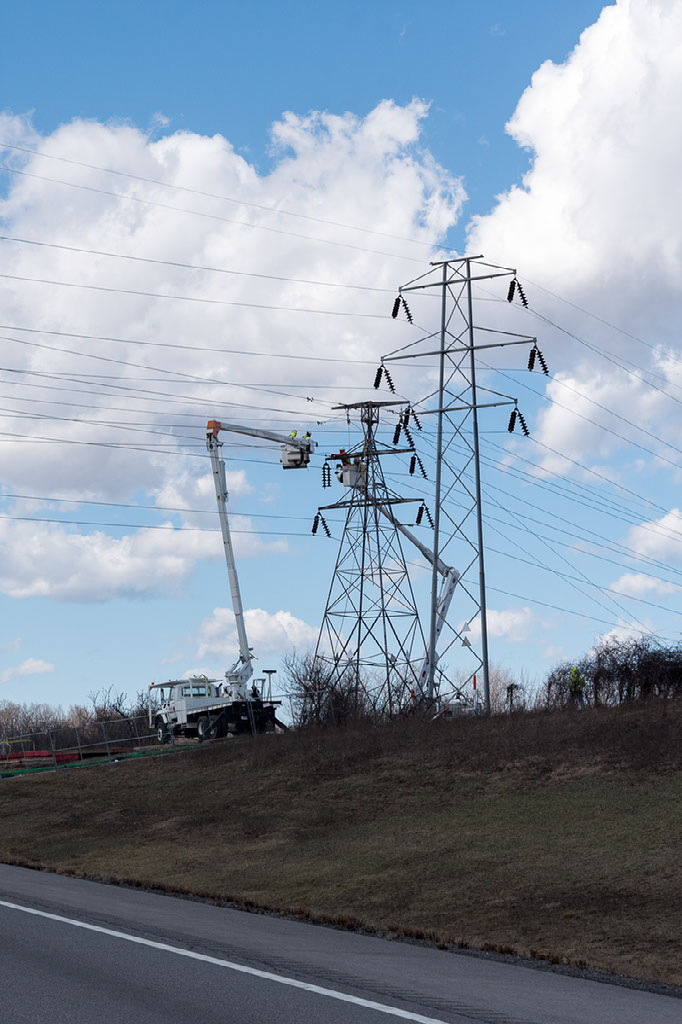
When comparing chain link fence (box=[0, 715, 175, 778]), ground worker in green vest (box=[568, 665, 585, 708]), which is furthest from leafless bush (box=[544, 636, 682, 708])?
chain link fence (box=[0, 715, 175, 778])

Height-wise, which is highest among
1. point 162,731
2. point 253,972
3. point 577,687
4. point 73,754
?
point 577,687

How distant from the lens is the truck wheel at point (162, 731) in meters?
55.7

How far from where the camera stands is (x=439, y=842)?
25.0 metres

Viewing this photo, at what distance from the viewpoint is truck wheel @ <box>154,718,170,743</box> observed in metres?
55.7

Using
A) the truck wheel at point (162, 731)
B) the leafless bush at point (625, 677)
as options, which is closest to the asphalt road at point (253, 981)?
the leafless bush at point (625, 677)

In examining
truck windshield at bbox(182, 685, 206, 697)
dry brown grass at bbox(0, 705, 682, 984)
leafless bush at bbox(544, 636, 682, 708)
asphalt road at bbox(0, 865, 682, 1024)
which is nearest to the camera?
asphalt road at bbox(0, 865, 682, 1024)

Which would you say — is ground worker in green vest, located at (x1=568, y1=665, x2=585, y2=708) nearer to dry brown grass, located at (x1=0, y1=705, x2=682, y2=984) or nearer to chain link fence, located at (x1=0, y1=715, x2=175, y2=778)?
dry brown grass, located at (x1=0, y1=705, x2=682, y2=984)

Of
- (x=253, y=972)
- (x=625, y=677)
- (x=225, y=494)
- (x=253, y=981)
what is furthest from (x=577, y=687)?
(x=253, y=981)

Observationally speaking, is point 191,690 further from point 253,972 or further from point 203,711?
point 253,972

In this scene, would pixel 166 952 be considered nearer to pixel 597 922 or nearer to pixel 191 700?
pixel 597 922

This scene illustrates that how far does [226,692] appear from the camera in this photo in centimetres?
5341

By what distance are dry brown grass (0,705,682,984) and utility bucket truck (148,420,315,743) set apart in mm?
7141

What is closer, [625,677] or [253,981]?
[253,981]

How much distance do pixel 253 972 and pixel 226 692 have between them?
42956 mm
